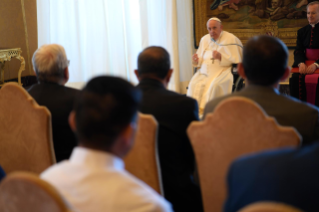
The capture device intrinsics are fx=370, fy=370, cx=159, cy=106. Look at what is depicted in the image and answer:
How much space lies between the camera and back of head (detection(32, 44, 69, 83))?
2.76 meters

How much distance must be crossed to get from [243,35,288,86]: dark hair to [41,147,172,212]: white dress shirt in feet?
4.48

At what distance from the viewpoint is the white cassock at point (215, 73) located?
564 cm

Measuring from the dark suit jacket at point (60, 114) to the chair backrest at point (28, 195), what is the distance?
158cm

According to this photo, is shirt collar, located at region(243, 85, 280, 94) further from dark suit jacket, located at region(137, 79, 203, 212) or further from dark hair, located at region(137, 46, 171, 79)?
dark hair, located at region(137, 46, 171, 79)

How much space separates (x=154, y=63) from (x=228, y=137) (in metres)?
0.99

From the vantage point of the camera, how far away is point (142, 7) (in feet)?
25.5

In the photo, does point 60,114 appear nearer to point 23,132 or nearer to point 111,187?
point 23,132

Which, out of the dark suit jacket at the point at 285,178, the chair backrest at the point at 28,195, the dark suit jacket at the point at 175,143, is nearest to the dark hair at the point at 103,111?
the chair backrest at the point at 28,195

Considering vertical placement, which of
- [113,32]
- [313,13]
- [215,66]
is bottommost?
[215,66]

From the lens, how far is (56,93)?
2.63m

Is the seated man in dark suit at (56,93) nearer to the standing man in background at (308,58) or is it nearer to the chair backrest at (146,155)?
the chair backrest at (146,155)

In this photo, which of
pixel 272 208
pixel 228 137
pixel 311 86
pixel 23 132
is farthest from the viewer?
pixel 311 86

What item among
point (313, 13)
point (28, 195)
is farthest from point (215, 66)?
point (28, 195)

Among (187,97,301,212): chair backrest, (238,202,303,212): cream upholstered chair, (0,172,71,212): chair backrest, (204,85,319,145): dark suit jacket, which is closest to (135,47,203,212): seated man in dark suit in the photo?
(187,97,301,212): chair backrest
